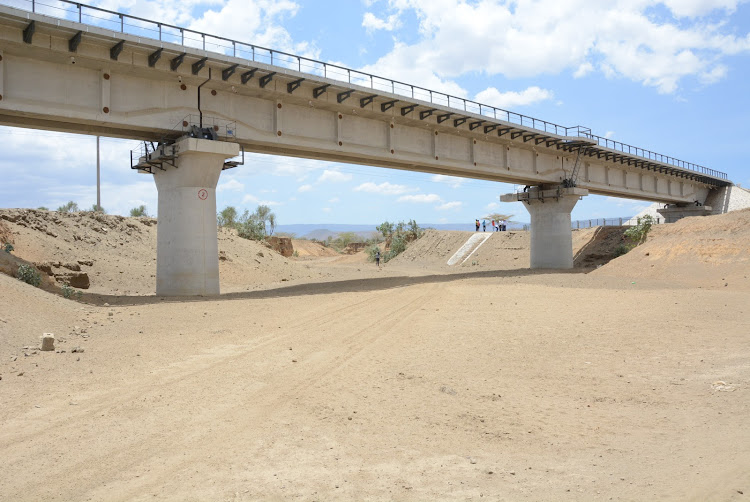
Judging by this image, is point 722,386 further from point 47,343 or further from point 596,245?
point 596,245

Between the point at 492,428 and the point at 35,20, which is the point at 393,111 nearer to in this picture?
the point at 35,20

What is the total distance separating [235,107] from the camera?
77.8 ft

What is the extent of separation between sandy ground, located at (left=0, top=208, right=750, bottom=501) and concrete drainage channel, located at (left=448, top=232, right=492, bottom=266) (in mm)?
44949

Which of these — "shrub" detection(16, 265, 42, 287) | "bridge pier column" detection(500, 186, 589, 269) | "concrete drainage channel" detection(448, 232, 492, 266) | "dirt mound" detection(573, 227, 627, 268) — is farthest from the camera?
"concrete drainage channel" detection(448, 232, 492, 266)

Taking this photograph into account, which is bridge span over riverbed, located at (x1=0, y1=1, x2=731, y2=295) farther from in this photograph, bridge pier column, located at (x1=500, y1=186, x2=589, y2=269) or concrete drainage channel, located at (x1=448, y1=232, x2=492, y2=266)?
concrete drainage channel, located at (x1=448, y1=232, x2=492, y2=266)

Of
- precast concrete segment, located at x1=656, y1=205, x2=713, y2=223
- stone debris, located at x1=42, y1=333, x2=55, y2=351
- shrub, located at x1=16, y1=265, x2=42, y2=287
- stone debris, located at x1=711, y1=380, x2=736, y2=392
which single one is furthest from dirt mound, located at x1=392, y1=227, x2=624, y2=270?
stone debris, located at x1=42, y1=333, x2=55, y2=351

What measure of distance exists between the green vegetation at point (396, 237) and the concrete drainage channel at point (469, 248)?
896 cm

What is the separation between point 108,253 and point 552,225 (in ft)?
98.3

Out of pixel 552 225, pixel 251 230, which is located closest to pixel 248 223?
pixel 251 230

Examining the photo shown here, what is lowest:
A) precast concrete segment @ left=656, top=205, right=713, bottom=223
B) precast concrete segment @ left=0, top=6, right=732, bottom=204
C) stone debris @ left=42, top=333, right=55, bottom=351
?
stone debris @ left=42, top=333, right=55, bottom=351

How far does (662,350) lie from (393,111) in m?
20.8

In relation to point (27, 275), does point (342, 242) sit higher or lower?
higher

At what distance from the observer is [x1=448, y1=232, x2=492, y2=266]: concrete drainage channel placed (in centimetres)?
5991

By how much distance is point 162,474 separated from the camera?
484cm
